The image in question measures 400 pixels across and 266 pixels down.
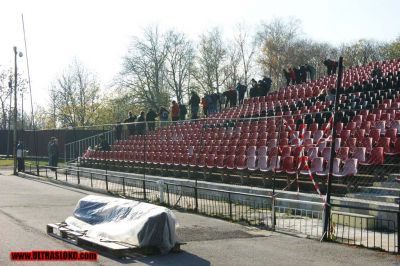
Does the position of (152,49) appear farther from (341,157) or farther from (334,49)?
(341,157)

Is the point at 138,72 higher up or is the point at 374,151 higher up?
the point at 138,72

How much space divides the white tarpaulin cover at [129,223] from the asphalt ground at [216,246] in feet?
1.04

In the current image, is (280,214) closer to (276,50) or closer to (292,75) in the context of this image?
(292,75)

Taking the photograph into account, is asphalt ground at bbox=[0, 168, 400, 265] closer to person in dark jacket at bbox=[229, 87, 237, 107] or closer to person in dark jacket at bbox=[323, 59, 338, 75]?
person in dark jacket at bbox=[229, 87, 237, 107]

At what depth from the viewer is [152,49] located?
58188 millimetres

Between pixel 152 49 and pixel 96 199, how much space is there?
162ft

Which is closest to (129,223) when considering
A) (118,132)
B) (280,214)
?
(280,214)

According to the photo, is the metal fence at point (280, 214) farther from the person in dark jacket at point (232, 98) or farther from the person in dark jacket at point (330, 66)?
the person in dark jacket at point (330, 66)

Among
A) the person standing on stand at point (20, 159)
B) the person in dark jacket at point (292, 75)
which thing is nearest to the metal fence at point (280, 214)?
the person standing on stand at point (20, 159)

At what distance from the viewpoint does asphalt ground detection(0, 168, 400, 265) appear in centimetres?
789

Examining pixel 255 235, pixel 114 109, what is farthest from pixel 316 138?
pixel 114 109

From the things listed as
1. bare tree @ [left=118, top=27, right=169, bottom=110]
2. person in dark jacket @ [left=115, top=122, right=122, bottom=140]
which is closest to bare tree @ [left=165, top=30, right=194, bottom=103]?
bare tree @ [left=118, top=27, right=169, bottom=110]

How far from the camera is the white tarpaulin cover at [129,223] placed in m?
8.21

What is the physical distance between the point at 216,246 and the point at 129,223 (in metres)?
1.67
